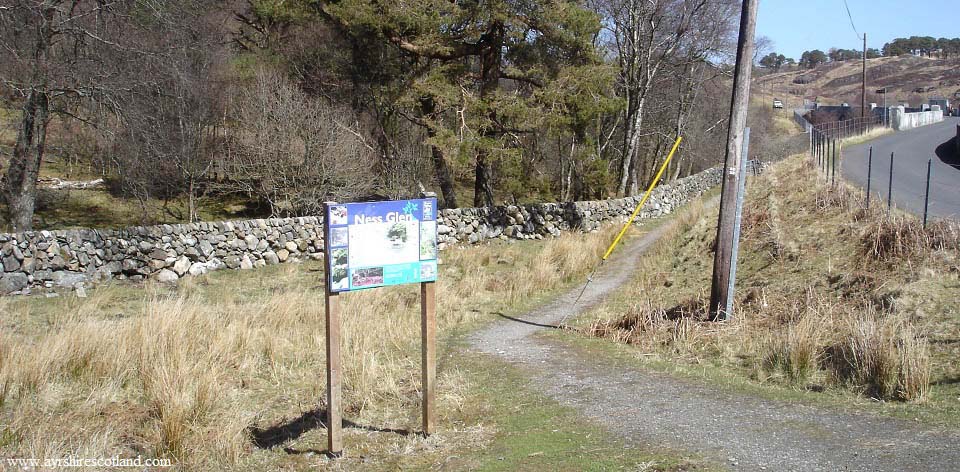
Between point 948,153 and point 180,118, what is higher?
point 948,153

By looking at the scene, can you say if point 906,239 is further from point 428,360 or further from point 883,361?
point 428,360

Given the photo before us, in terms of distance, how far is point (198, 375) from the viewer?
7398mm

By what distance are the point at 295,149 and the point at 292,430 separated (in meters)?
14.9

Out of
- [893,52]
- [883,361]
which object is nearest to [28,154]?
[883,361]

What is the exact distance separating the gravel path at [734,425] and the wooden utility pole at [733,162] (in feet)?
7.21

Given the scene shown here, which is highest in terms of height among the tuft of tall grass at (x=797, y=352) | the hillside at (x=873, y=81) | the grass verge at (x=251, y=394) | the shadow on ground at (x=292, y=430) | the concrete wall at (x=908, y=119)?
the hillside at (x=873, y=81)

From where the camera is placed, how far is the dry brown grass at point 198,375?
20.6ft

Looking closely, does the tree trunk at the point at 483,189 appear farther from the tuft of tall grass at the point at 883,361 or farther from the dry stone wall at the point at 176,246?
the tuft of tall grass at the point at 883,361

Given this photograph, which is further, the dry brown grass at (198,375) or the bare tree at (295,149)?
the bare tree at (295,149)

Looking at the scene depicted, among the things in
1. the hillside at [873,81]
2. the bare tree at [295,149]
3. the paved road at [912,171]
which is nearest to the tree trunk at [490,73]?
the bare tree at [295,149]

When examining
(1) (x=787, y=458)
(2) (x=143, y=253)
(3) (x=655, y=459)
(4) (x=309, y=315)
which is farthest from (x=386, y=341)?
(2) (x=143, y=253)

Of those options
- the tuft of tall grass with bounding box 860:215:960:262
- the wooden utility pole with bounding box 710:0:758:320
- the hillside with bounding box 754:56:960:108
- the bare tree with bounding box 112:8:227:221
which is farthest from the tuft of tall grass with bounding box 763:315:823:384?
the hillside with bounding box 754:56:960:108

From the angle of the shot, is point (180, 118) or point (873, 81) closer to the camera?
point (180, 118)

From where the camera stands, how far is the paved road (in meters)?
15.8
